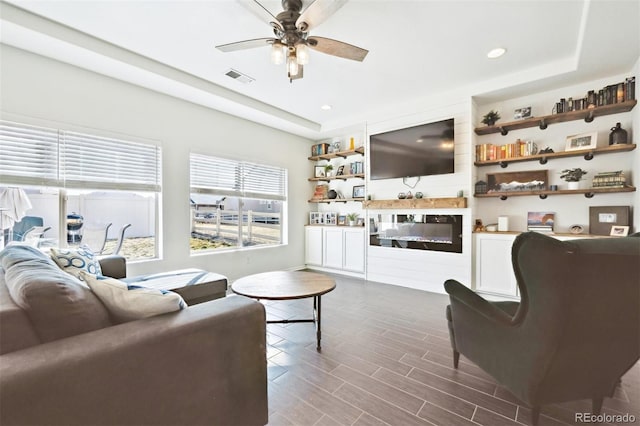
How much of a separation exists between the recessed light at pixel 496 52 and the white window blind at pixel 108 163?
3999mm

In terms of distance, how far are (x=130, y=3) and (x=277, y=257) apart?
3848mm

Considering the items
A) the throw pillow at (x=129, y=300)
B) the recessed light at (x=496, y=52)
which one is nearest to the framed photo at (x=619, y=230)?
the recessed light at (x=496, y=52)

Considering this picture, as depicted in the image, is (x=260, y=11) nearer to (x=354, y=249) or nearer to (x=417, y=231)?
(x=417, y=231)

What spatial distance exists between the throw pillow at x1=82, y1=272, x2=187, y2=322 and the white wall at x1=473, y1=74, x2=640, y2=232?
3971mm

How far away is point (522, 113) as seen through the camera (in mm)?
3602

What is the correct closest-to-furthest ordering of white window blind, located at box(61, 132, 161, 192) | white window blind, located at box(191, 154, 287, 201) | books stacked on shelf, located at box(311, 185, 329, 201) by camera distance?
white window blind, located at box(61, 132, 161, 192) → white window blind, located at box(191, 154, 287, 201) → books stacked on shelf, located at box(311, 185, 329, 201)

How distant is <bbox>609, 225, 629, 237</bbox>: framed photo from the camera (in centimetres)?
299

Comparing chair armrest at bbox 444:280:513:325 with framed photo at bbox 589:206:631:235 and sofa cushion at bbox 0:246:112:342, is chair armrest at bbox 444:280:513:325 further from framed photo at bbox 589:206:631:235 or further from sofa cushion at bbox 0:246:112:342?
framed photo at bbox 589:206:631:235

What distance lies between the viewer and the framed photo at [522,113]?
11.7 ft

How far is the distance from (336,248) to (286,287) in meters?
2.81

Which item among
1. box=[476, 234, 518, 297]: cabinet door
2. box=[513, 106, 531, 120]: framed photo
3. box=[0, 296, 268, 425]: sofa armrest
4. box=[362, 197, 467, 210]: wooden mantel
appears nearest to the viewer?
box=[0, 296, 268, 425]: sofa armrest

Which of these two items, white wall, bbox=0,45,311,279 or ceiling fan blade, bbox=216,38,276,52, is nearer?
ceiling fan blade, bbox=216,38,276,52

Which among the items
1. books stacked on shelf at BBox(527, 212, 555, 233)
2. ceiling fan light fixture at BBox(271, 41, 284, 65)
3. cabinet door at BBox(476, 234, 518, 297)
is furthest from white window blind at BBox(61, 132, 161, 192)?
books stacked on shelf at BBox(527, 212, 555, 233)

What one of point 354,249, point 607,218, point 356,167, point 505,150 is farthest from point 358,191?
point 607,218
